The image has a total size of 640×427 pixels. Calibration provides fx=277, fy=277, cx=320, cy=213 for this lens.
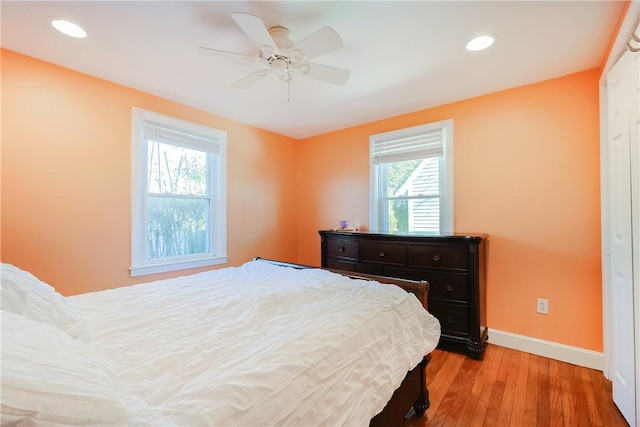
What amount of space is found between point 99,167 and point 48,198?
43cm

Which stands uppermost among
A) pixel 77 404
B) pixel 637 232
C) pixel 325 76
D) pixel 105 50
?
pixel 105 50

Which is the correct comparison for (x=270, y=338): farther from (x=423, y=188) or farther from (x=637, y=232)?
(x=423, y=188)

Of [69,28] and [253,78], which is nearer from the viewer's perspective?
[69,28]

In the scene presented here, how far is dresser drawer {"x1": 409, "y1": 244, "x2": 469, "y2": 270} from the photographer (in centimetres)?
241

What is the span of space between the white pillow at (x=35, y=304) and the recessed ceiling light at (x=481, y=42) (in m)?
2.68

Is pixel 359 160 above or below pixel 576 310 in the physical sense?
above

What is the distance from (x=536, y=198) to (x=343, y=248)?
1.88m

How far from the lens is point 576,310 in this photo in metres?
2.30

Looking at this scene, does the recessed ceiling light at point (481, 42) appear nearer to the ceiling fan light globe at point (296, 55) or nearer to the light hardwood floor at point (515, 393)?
the ceiling fan light globe at point (296, 55)

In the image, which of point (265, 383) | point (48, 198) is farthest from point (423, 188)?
point (48, 198)

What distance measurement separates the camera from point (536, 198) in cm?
248

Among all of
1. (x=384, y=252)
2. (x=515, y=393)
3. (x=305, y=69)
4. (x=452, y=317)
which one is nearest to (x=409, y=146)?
(x=384, y=252)

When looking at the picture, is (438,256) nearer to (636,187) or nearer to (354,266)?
(354,266)

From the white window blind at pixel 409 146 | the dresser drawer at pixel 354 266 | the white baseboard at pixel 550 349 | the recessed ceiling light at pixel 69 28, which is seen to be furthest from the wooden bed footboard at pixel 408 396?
the recessed ceiling light at pixel 69 28
